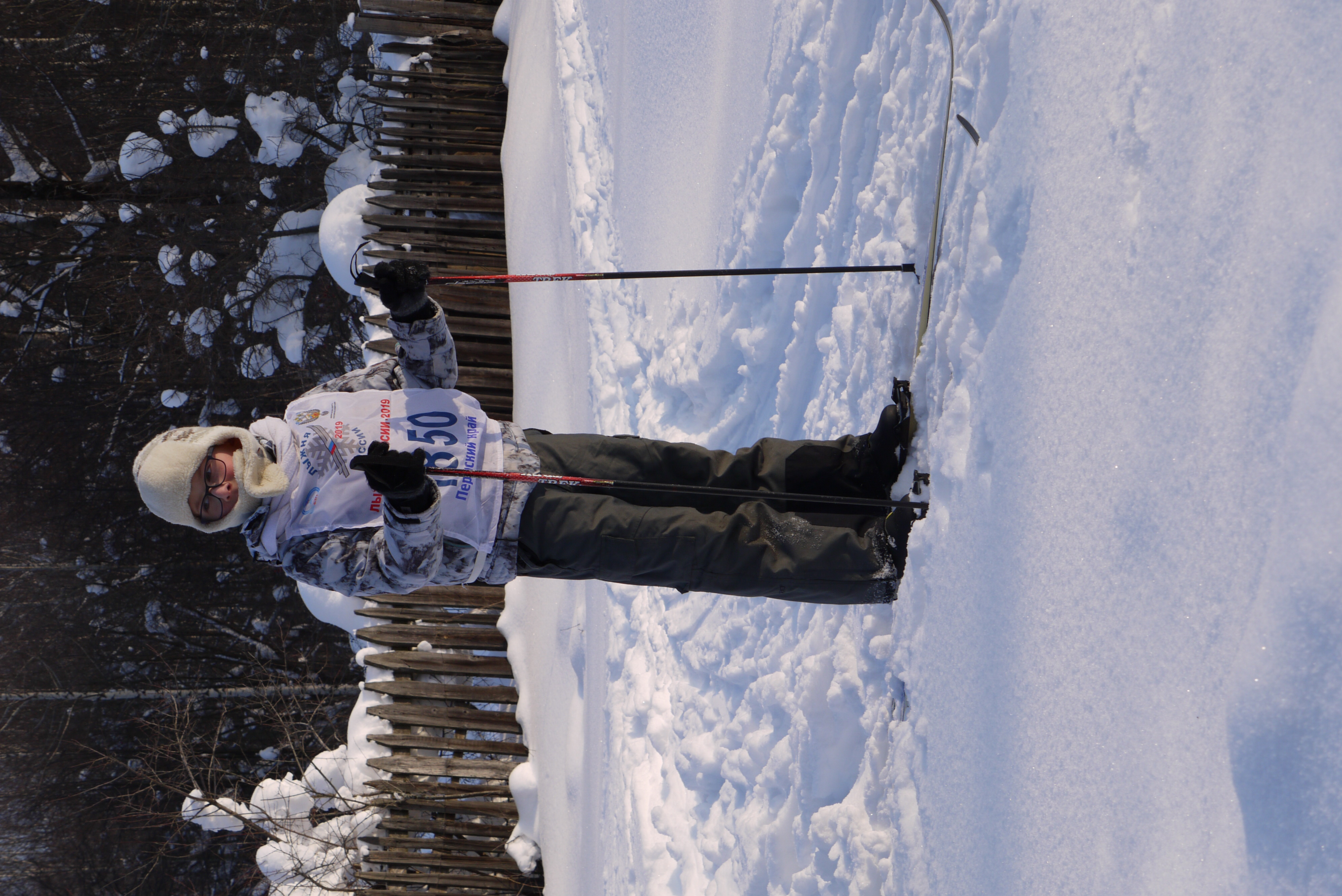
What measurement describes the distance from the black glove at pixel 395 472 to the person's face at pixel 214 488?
50 cm

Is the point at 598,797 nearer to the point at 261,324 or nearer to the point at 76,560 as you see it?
the point at 261,324

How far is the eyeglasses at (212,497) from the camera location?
2.37 meters

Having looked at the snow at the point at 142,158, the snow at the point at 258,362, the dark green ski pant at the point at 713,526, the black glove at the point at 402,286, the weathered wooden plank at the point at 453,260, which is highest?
the snow at the point at 142,158

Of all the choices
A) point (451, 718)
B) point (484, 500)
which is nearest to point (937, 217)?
point (484, 500)

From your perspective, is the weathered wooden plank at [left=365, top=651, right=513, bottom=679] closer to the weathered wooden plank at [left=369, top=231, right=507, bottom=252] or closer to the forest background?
the weathered wooden plank at [left=369, top=231, right=507, bottom=252]

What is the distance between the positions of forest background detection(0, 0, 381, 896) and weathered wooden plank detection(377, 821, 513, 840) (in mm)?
3342

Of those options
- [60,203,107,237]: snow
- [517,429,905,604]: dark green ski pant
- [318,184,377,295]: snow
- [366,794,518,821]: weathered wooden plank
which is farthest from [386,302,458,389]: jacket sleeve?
[60,203,107,237]: snow

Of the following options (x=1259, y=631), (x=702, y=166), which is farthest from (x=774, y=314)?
(x=1259, y=631)

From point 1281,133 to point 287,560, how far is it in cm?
249

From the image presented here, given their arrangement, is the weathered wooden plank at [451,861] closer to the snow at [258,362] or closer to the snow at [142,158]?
the snow at [258,362]

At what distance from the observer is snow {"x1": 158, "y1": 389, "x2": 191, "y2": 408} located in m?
8.64

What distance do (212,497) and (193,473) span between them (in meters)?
0.10

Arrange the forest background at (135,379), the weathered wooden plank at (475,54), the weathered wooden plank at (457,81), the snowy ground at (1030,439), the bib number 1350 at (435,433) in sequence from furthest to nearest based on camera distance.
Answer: the forest background at (135,379) < the weathered wooden plank at (475,54) < the weathered wooden plank at (457,81) < the bib number 1350 at (435,433) < the snowy ground at (1030,439)

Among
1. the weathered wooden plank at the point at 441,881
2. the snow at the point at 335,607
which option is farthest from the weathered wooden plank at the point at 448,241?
the weathered wooden plank at the point at 441,881
